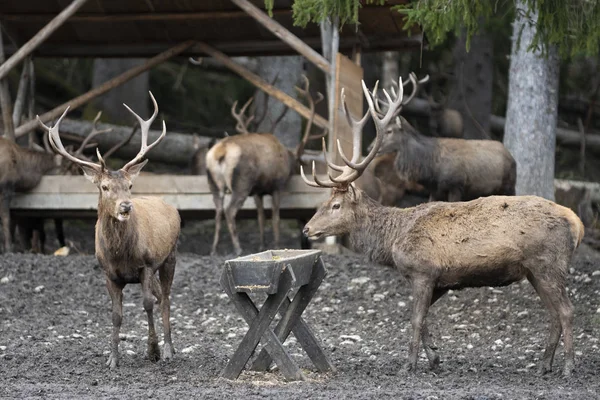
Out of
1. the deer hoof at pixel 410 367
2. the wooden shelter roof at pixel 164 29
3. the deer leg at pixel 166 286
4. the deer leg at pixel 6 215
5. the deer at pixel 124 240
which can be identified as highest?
the wooden shelter roof at pixel 164 29

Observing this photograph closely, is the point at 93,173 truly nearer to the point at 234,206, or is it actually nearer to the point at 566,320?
the point at 566,320

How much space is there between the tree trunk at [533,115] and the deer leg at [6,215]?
7.21 meters

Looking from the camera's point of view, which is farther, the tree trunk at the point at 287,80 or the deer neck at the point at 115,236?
the tree trunk at the point at 287,80

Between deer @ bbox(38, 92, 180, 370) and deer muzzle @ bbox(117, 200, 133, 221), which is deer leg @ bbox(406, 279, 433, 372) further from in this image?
deer muzzle @ bbox(117, 200, 133, 221)

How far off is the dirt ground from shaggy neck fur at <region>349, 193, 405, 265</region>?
955mm

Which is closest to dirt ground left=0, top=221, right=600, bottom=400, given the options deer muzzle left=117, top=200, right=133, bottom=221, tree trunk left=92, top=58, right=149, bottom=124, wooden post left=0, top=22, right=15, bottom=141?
deer muzzle left=117, top=200, right=133, bottom=221

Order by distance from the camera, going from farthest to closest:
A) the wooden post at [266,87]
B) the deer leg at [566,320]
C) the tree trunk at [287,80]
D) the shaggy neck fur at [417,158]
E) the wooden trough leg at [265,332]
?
the tree trunk at [287,80] → the wooden post at [266,87] → the shaggy neck fur at [417,158] → the deer leg at [566,320] → the wooden trough leg at [265,332]

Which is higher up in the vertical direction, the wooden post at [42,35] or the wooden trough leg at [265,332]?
the wooden post at [42,35]

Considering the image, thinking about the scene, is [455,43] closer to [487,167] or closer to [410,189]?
[410,189]

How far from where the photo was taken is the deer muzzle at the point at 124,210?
841cm

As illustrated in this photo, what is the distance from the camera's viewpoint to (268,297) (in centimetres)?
772

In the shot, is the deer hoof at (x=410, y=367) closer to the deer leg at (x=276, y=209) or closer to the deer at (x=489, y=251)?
the deer at (x=489, y=251)

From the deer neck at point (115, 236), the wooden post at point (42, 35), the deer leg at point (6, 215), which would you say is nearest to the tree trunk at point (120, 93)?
the deer leg at point (6, 215)

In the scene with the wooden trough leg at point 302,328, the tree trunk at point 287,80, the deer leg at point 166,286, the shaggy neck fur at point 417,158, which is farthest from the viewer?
the tree trunk at point 287,80
